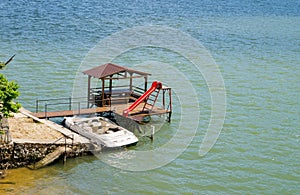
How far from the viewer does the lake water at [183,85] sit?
109ft

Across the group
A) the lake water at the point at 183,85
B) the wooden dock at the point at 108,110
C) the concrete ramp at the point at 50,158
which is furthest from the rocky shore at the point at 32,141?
the wooden dock at the point at 108,110

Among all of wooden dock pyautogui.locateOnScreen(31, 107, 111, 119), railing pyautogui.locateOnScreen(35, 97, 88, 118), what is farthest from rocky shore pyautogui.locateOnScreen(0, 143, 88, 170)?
railing pyautogui.locateOnScreen(35, 97, 88, 118)

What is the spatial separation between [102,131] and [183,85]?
1684 cm

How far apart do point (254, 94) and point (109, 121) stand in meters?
17.1

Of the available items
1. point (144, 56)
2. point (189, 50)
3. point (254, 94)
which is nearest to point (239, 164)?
point (254, 94)

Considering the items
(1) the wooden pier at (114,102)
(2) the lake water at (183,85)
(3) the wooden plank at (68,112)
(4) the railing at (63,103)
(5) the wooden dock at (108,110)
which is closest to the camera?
(2) the lake water at (183,85)

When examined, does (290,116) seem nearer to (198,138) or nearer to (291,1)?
(198,138)

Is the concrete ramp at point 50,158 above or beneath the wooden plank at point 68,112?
beneath

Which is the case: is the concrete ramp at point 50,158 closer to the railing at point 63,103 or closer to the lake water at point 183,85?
Answer: the lake water at point 183,85

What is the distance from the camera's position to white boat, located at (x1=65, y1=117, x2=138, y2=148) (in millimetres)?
36438

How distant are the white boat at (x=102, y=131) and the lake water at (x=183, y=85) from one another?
2.52 ft

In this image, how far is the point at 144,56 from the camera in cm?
6444

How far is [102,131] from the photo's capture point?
124 ft

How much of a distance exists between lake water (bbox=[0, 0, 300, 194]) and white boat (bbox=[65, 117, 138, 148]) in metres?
0.77
